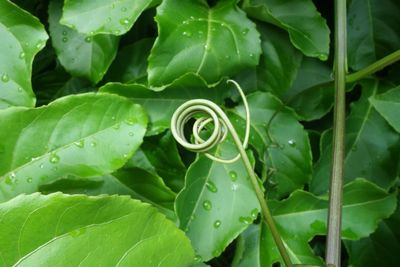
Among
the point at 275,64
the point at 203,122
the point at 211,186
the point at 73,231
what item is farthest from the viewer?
the point at 275,64

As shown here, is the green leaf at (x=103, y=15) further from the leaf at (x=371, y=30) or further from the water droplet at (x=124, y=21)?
the leaf at (x=371, y=30)

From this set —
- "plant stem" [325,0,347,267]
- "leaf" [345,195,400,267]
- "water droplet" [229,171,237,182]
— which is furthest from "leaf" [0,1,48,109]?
"leaf" [345,195,400,267]

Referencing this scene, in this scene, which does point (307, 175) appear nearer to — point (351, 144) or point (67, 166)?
point (351, 144)

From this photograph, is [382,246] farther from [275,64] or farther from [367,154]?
[275,64]

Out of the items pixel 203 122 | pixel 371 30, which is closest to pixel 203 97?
pixel 203 122

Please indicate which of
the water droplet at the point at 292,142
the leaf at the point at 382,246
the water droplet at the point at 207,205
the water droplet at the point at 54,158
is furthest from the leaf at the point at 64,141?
the leaf at the point at 382,246

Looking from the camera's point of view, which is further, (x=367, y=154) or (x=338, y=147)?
(x=367, y=154)

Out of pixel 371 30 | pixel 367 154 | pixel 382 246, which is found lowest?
pixel 382 246

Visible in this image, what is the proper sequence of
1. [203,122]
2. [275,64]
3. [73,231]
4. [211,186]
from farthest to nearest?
[275,64], [211,186], [203,122], [73,231]

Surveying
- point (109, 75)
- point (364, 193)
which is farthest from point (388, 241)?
point (109, 75)
